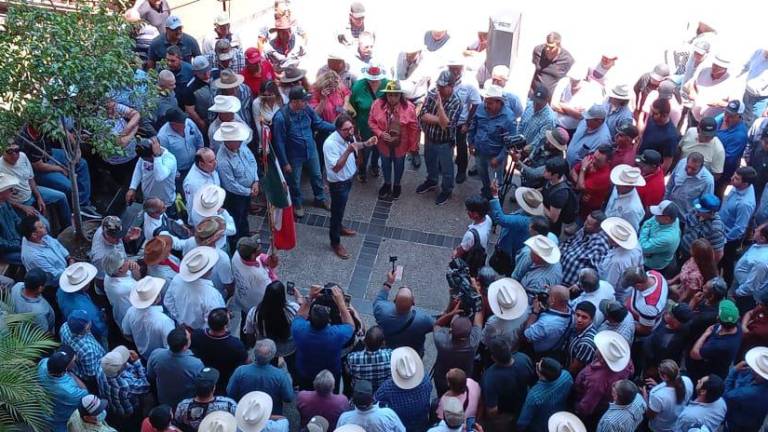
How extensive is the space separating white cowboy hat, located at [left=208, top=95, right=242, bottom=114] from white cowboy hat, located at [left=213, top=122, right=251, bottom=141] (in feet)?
0.79

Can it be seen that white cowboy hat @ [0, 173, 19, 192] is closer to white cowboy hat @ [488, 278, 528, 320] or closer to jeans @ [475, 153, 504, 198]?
white cowboy hat @ [488, 278, 528, 320]

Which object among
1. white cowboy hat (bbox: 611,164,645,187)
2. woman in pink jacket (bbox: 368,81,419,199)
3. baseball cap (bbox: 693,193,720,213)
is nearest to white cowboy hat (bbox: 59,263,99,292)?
woman in pink jacket (bbox: 368,81,419,199)

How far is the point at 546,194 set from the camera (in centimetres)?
920

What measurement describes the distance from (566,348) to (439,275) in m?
2.97

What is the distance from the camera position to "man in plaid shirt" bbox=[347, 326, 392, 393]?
700cm

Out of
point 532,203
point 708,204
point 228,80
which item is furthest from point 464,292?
point 228,80

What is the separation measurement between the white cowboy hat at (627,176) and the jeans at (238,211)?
4.32 meters

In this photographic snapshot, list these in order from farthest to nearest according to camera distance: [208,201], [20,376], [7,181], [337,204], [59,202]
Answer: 1. [337,204]
2. [59,202]
3. [208,201]
4. [7,181]
5. [20,376]

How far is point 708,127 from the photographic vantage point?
956 centimetres

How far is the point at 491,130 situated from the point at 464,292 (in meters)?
3.21

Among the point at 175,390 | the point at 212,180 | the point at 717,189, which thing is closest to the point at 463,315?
the point at 175,390

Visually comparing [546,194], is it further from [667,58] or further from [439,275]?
[667,58]

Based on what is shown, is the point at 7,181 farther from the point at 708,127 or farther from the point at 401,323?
the point at 708,127

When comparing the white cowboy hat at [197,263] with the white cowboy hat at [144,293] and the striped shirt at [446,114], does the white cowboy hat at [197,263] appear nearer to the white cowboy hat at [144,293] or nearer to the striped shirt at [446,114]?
the white cowboy hat at [144,293]
